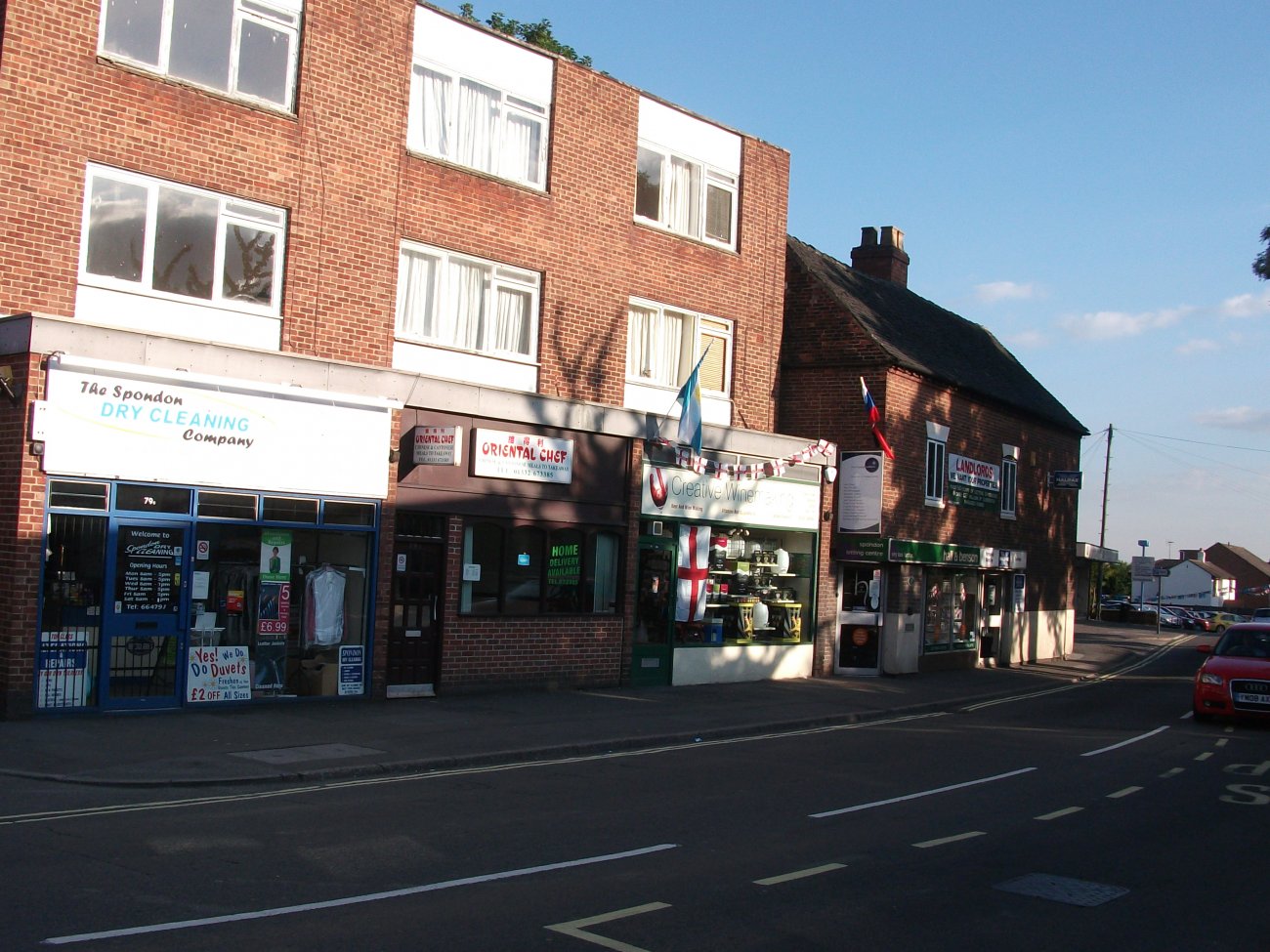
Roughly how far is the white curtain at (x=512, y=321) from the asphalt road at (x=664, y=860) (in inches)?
298

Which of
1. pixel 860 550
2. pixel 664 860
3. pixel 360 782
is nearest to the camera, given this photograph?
pixel 664 860

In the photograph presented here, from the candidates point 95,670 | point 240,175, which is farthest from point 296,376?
point 95,670

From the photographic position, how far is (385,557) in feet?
55.2

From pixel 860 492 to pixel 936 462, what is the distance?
132 inches

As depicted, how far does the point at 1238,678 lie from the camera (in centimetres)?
1853

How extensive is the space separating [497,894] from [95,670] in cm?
844

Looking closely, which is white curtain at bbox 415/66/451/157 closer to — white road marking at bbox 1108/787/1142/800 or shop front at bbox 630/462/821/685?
shop front at bbox 630/462/821/685

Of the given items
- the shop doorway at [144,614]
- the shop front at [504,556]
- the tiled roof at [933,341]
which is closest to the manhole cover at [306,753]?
the shop doorway at [144,614]

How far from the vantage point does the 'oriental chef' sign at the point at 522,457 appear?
58.4ft

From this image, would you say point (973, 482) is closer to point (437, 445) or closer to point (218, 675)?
point (437, 445)

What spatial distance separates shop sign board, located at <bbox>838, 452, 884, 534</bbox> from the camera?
81.2 feet

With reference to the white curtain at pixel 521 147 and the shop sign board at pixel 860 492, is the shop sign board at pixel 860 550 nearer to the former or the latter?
the shop sign board at pixel 860 492

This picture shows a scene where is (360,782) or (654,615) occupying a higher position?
(654,615)

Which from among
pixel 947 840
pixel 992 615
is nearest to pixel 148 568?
pixel 947 840
